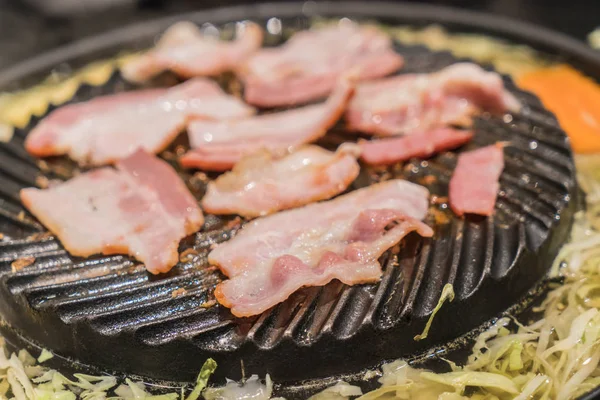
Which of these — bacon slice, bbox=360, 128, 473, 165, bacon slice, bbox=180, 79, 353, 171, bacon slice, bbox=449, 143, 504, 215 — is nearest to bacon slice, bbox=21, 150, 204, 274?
bacon slice, bbox=180, 79, 353, 171

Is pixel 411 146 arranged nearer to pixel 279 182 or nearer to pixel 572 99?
pixel 279 182

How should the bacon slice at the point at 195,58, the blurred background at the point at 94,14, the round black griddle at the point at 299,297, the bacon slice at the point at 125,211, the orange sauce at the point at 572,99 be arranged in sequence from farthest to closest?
1. the blurred background at the point at 94,14
2. the bacon slice at the point at 195,58
3. the orange sauce at the point at 572,99
4. the bacon slice at the point at 125,211
5. the round black griddle at the point at 299,297

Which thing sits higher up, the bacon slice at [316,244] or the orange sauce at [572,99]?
the orange sauce at [572,99]

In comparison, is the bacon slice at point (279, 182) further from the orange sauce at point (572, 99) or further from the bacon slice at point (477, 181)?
the orange sauce at point (572, 99)

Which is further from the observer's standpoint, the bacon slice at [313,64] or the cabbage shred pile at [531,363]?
the bacon slice at [313,64]

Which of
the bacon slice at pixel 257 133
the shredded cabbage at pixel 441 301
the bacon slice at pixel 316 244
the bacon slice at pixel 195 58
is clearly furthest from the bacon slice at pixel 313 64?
the shredded cabbage at pixel 441 301

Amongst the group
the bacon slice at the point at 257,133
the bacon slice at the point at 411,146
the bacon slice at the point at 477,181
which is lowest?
the bacon slice at the point at 477,181

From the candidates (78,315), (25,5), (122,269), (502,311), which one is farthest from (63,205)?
(25,5)
